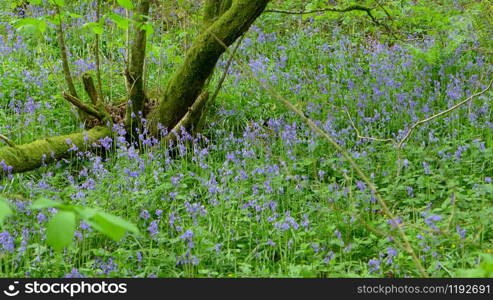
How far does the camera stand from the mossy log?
4188 millimetres

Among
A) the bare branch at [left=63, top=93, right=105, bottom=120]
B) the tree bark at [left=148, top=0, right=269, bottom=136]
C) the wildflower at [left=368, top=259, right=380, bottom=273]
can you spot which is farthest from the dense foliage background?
the bare branch at [left=63, top=93, right=105, bottom=120]

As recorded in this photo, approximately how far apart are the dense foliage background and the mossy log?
137 millimetres

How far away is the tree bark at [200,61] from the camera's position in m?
4.66

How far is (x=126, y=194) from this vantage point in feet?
12.7

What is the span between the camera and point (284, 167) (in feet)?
11.5

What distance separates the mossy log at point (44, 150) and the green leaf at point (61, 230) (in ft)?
9.20

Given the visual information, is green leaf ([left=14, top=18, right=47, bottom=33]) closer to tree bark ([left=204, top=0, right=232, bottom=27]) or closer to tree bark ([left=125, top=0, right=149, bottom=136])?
tree bark ([left=125, top=0, right=149, bottom=136])

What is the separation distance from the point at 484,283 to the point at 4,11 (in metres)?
8.20

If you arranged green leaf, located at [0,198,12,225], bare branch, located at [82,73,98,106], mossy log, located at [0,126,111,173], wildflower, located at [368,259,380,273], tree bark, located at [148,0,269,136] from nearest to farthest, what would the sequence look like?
green leaf, located at [0,198,12,225], wildflower, located at [368,259,380,273], mossy log, located at [0,126,111,173], tree bark, located at [148,0,269,136], bare branch, located at [82,73,98,106]

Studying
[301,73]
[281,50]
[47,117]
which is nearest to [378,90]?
[301,73]

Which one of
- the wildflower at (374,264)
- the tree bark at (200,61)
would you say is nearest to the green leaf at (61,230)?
the wildflower at (374,264)

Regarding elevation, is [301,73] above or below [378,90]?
above

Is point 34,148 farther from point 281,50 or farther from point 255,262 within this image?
point 281,50

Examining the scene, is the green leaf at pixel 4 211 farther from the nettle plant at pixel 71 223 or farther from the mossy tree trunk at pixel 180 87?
the mossy tree trunk at pixel 180 87
